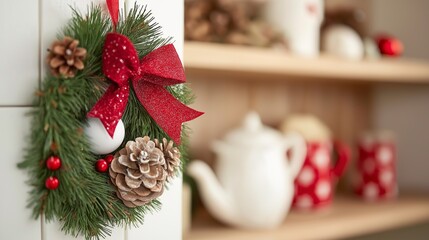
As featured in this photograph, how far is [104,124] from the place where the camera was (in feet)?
1.71

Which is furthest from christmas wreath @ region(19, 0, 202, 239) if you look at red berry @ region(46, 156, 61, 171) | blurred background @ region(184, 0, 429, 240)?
blurred background @ region(184, 0, 429, 240)

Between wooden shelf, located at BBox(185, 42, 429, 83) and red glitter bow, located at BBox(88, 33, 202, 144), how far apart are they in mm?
324

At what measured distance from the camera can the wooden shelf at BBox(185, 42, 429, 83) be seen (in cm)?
93

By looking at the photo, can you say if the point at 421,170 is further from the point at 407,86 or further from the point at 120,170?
the point at 120,170

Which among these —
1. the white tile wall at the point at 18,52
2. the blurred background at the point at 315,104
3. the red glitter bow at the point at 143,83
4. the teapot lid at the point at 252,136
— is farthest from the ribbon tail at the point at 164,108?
the teapot lid at the point at 252,136

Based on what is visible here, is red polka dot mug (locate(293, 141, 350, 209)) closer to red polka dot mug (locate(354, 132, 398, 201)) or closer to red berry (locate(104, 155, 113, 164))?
red polka dot mug (locate(354, 132, 398, 201))

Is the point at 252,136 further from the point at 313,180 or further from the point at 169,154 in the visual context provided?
the point at 169,154

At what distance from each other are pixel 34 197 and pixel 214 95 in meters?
0.78

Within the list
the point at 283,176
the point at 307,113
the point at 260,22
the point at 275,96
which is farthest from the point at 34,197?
the point at 307,113

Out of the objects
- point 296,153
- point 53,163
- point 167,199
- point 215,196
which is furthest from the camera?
point 296,153

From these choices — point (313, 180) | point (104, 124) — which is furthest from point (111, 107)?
point (313, 180)

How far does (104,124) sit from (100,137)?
19 mm

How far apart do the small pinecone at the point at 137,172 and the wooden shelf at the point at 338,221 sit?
0.42 meters

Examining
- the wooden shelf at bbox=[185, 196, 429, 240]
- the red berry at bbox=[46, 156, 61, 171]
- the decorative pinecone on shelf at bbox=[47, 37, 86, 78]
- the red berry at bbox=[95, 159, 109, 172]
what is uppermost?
the decorative pinecone on shelf at bbox=[47, 37, 86, 78]
